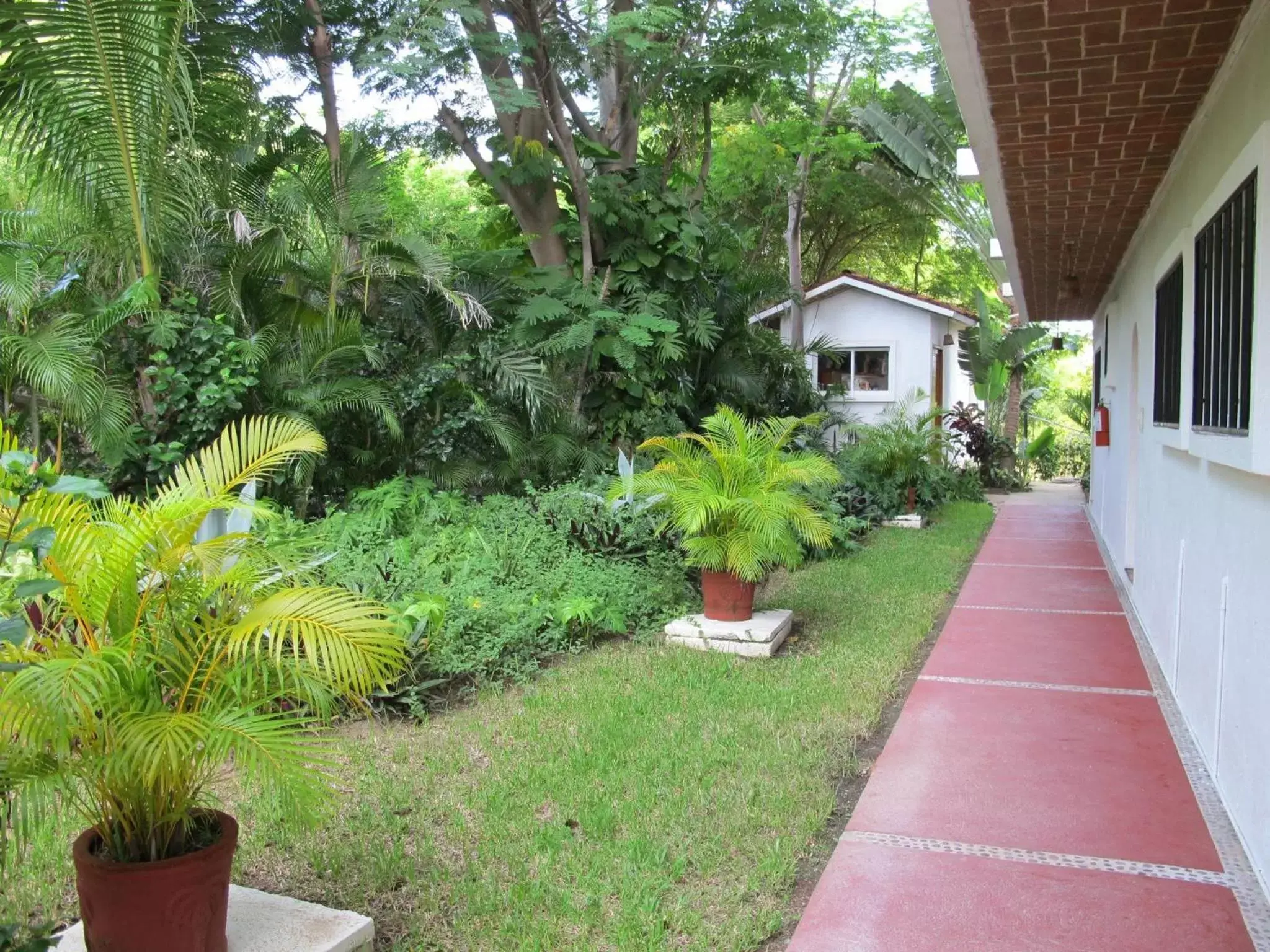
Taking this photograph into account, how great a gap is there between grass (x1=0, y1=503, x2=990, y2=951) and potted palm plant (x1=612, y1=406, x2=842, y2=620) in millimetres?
607

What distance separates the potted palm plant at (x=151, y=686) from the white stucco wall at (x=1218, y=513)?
9.58 ft

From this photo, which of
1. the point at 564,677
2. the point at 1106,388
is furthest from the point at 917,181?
the point at 564,677

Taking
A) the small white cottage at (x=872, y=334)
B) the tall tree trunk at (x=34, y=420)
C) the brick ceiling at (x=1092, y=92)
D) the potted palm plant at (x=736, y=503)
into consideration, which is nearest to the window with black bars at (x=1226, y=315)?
the brick ceiling at (x=1092, y=92)

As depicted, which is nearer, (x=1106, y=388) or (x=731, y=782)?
(x=731, y=782)

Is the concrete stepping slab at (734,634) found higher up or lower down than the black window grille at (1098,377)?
lower down

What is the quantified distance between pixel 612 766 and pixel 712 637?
84.5 inches

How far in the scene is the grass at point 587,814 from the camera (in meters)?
3.17

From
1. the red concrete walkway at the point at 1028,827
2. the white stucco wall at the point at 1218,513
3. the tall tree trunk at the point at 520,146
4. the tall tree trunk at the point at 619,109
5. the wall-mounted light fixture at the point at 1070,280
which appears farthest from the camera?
the tall tree trunk at the point at 619,109

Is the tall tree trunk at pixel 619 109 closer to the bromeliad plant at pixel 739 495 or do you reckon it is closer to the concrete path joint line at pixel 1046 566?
the bromeliad plant at pixel 739 495

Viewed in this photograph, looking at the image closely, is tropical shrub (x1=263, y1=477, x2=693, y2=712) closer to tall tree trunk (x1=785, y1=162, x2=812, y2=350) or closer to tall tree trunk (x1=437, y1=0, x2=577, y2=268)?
tall tree trunk (x1=437, y1=0, x2=577, y2=268)

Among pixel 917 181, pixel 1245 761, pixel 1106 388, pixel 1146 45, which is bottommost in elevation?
pixel 1245 761

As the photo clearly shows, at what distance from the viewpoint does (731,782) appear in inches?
163

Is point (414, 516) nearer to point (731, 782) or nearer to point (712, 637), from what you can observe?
point (712, 637)

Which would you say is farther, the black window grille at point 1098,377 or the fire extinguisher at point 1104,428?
the black window grille at point 1098,377
